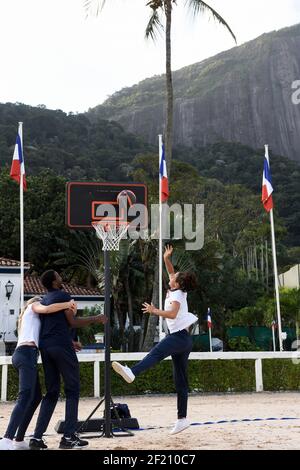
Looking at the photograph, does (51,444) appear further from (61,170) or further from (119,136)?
(119,136)

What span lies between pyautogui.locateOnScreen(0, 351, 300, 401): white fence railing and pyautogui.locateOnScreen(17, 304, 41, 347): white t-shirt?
371 inches

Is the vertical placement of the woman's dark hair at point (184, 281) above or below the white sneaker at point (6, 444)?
above

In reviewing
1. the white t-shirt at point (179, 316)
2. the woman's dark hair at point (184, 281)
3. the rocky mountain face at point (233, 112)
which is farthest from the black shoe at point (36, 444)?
the rocky mountain face at point (233, 112)

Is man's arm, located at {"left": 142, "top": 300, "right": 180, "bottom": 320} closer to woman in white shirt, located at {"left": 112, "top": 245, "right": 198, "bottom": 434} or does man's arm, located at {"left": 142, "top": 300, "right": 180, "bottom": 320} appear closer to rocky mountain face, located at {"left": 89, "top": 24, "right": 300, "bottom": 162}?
woman in white shirt, located at {"left": 112, "top": 245, "right": 198, "bottom": 434}

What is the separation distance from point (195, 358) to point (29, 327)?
10.8m

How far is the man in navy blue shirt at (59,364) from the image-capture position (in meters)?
7.14

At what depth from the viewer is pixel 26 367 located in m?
6.96

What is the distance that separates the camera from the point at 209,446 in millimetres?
7148

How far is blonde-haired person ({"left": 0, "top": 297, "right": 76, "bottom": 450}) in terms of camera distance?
683cm

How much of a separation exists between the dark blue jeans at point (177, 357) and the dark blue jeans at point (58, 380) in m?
1.01

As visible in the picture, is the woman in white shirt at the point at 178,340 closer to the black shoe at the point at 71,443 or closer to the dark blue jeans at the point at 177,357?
the dark blue jeans at the point at 177,357

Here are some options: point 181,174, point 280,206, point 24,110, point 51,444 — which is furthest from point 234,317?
point 24,110

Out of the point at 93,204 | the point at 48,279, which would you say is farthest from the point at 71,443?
the point at 93,204

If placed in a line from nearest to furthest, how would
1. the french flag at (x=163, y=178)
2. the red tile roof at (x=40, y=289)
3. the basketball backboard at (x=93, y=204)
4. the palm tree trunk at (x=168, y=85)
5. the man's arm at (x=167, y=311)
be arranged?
the man's arm at (x=167, y=311) → the basketball backboard at (x=93, y=204) → the french flag at (x=163, y=178) → the palm tree trunk at (x=168, y=85) → the red tile roof at (x=40, y=289)
